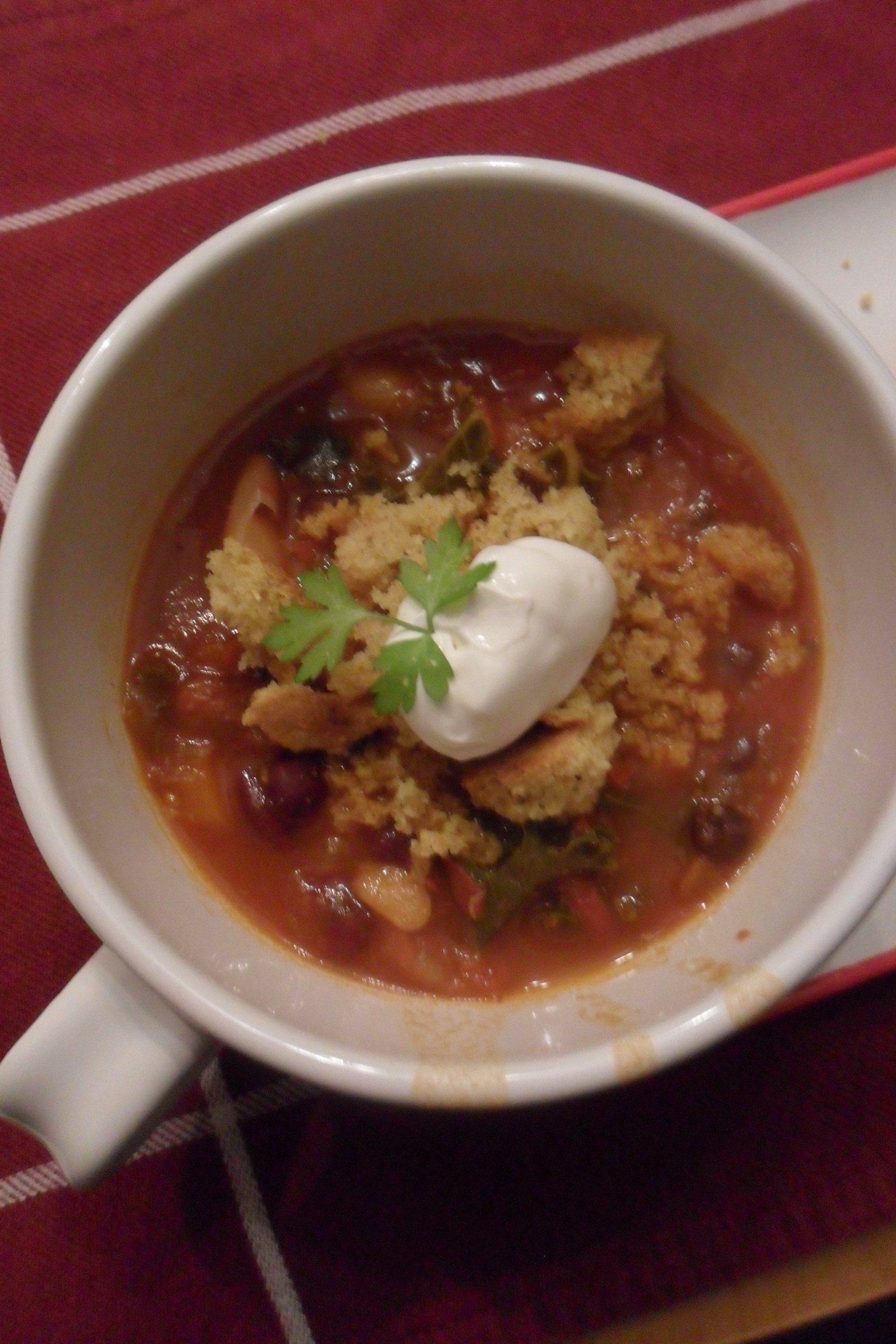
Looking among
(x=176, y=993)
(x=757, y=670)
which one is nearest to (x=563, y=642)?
(x=757, y=670)

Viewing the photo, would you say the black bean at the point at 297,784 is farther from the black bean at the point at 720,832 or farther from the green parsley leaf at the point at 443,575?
the black bean at the point at 720,832

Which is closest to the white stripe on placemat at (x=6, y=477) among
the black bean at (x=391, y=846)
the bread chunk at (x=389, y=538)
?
the bread chunk at (x=389, y=538)

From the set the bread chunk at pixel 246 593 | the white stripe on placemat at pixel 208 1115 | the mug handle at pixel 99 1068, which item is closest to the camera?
the mug handle at pixel 99 1068

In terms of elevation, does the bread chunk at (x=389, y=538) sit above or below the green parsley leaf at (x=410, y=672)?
above

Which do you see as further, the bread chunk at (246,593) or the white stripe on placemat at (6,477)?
the white stripe on placemat at (6,477)

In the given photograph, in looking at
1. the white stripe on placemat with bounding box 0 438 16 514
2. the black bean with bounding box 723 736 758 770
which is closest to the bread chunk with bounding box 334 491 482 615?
the black bean with bounding box 723 736 758 770

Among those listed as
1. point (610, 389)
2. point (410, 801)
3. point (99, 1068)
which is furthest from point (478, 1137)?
point (610, 389)

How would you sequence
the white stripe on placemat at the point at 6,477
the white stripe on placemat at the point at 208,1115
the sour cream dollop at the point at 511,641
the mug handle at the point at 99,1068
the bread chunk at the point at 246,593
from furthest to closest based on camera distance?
the white stripe on placemat at the point at 6,477
the white stripe on placemat at the point at 208,1115
the bread chunk at the point at 246,593
the sour cream dollop at the point at 511,641
the mug handle at the point at 99,1068
